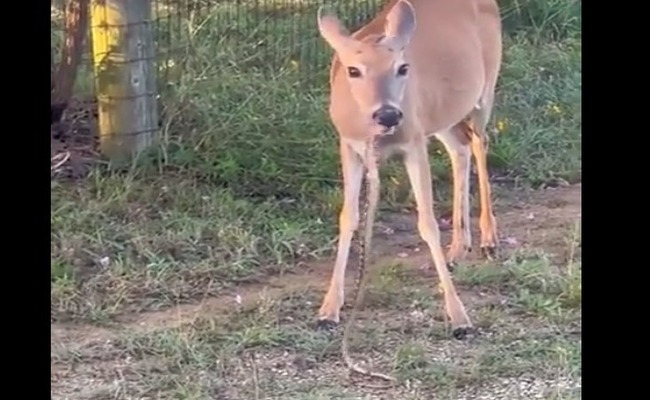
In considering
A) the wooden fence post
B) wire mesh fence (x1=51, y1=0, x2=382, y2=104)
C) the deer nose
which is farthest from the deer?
the wooden fence post

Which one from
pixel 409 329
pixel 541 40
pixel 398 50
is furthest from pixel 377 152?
pixel 541 40

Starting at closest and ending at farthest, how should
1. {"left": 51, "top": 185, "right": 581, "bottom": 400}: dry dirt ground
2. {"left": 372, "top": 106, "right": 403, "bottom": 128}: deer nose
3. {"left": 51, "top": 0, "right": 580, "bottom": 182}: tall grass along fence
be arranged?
1. {"left": 372, "top": 106, "right": 403, "bottom": 128}: deer nose
2. {"left": 51, "top": 185, "right": 581, "bottom": 400}: dry dirt ground
3. {"left": 51, "top": 0, "right": 580, "bottom": 182}: tall grass along fence

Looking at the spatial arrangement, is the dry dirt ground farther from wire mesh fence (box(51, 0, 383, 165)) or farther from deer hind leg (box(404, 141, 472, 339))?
wire mesh fence (box(51, 0, 383, 165))

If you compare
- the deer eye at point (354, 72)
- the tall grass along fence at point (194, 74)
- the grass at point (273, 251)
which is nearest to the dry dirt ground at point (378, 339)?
the grass at point (273, 251)

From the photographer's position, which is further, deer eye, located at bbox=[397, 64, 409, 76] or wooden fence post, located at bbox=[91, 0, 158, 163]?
wooden fence post, located at bbox=[91, 0, 158, 163]

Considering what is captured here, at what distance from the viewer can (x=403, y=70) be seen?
310 centimetres

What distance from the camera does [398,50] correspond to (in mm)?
3104

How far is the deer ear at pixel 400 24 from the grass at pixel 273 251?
28 centimetres

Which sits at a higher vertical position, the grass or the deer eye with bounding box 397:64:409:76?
the deer eye with bounding box 397:64:409:76

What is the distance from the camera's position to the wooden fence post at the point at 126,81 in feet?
11.7

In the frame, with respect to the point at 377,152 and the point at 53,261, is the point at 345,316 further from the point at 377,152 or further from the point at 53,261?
the point at 53,261

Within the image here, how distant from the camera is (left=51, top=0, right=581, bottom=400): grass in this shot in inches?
126

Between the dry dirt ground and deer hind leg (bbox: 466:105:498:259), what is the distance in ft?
0.08

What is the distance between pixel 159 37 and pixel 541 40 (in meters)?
0.91
